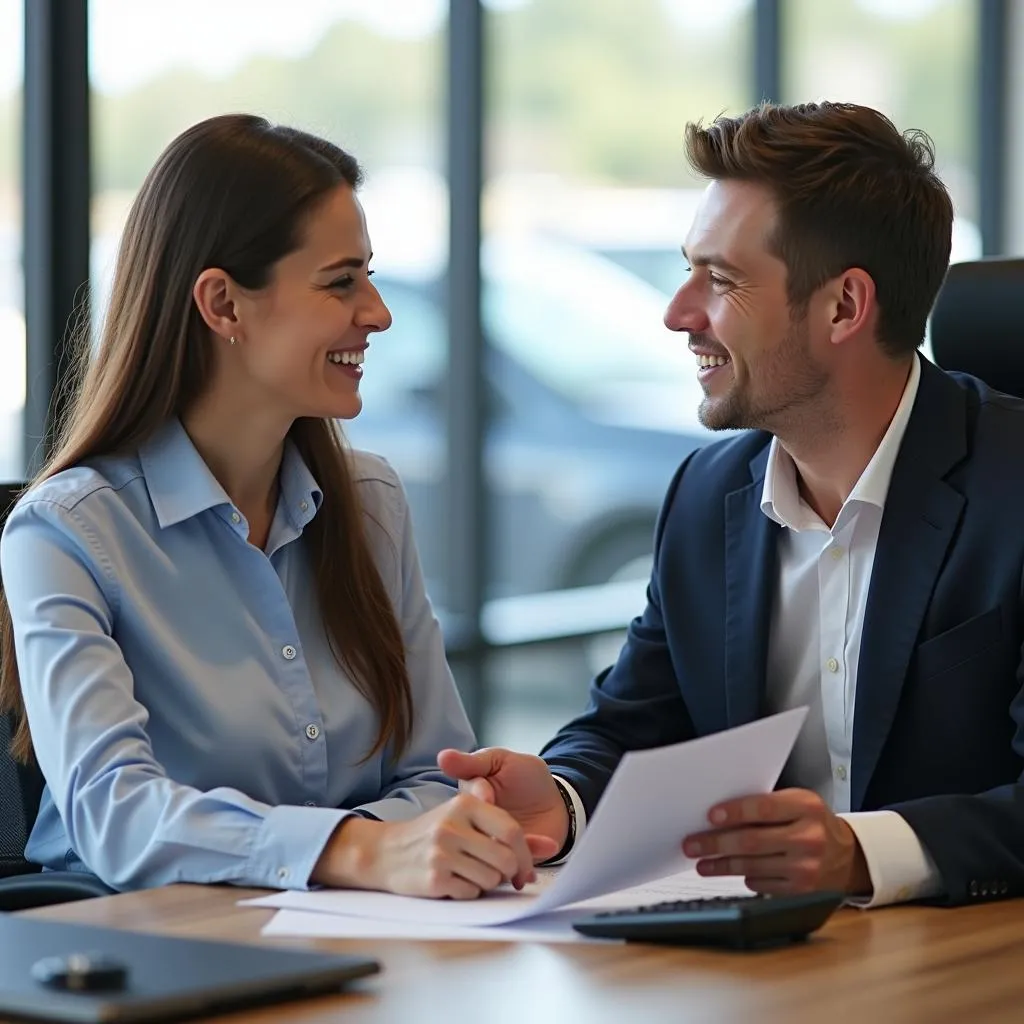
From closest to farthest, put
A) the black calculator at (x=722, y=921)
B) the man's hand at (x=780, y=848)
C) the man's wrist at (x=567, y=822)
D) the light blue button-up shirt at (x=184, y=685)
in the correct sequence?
the black calculator at (x=722, y=921), the man's hand at (x=780, y=848), the light blue button-up shirt at (x=184, y=685), the man's wrist at (x=567, y=822)

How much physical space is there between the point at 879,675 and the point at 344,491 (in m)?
0.62

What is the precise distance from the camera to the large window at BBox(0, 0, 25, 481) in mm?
3211

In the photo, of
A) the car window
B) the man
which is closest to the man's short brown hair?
the man

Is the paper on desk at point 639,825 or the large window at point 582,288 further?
the large window at point 582,288

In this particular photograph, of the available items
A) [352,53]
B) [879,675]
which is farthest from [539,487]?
[879,675]

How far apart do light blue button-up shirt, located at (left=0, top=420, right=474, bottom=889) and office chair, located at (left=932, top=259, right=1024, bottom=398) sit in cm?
73

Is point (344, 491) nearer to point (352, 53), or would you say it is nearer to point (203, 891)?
point (203, 891)

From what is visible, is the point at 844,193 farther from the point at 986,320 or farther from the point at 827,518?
the point at 827,518

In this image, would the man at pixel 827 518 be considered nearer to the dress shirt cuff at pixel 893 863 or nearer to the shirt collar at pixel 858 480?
the shirt collar at pixel 858 480

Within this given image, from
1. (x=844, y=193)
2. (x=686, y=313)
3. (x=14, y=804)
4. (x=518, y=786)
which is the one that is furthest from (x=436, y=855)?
(x=844, y=193)

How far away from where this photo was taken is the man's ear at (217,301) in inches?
75.7

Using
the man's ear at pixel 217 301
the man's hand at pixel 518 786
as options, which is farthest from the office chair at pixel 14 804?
the man's hand at pixel 518 786

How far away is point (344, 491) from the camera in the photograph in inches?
79.7

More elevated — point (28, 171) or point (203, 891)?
point (28, 171)
